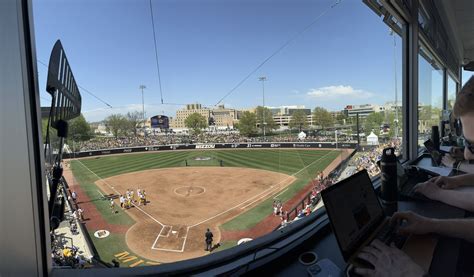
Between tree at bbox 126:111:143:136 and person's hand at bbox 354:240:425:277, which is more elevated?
tree at bbox 126:111:143:136

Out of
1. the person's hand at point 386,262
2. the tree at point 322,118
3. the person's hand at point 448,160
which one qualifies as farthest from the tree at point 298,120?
the person's hand at point 386,262

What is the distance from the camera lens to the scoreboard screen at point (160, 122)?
131 centimetres

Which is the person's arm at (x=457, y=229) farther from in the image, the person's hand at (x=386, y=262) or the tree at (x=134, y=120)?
the tree at (x=134, y=120)

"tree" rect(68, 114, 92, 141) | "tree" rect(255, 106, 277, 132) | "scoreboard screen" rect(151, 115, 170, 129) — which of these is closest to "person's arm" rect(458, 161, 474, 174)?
"tree" rect(255, 106, 277, 132)

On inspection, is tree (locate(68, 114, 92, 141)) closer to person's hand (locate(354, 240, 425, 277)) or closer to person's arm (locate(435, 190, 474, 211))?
person's hand (locate(354, 240, 425, 277))

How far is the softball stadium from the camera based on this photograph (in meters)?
1.73

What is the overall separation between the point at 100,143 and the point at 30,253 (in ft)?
2.08

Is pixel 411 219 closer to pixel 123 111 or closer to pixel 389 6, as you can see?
pixel 123 111

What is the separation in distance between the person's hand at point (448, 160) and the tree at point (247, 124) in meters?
1.74

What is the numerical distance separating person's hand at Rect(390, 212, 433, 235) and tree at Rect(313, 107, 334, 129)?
1666mm

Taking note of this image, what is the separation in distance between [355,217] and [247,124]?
2.28m

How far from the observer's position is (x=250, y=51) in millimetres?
4508

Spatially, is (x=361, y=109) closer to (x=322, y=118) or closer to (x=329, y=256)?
(x=322, y=118)

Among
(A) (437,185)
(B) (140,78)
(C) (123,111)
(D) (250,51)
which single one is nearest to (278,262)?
(C) (123,111)
